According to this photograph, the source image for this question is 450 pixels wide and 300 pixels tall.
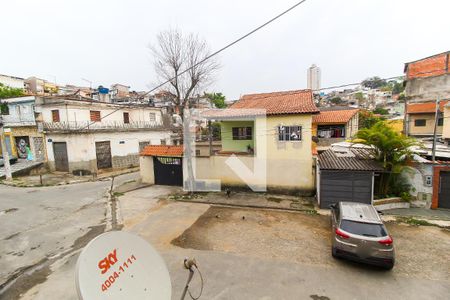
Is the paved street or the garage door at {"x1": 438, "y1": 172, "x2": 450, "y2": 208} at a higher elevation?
the garage door at {"x1": 438, "y1": 172, "x2": 450, "y2": 208}

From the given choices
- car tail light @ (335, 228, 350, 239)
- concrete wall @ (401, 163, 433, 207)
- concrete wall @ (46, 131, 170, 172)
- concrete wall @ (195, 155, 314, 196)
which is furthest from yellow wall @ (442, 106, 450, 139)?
concrete wall @ (46, 131, 170, 172)

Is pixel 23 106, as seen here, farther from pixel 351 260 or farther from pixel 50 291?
pixel 351 260

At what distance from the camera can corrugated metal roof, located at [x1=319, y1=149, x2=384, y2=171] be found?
10898 millimetres

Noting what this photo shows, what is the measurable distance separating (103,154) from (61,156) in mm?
3435

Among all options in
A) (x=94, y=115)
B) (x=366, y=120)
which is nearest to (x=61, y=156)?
(x=94, y=115)

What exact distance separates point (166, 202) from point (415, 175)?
13.1 meters

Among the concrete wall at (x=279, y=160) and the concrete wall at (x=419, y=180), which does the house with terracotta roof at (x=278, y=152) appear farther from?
the concrete wall at (x=419, y=180)

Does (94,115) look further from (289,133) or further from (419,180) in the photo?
(419,180)

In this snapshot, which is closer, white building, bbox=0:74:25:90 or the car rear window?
the car rear window

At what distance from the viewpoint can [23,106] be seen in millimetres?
21766

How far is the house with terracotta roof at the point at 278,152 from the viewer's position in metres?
13.0

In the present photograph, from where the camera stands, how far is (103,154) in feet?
72.0

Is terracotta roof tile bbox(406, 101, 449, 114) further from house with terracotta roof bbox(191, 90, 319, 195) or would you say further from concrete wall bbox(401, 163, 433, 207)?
house with terracotta roof bbox(191, 90, 319, 195)

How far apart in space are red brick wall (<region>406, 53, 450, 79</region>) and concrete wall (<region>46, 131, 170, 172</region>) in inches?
1004
